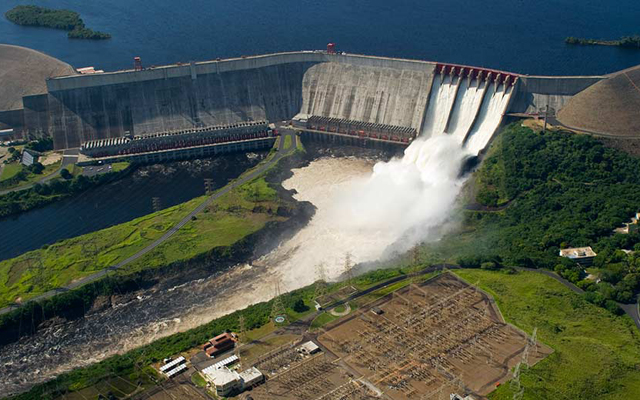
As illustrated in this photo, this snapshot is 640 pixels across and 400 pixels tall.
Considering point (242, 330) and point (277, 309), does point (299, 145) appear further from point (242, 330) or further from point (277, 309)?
point (242, 330)

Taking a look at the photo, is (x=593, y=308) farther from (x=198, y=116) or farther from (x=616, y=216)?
(x=198, y=116)

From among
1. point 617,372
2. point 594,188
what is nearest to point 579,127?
point 594,188

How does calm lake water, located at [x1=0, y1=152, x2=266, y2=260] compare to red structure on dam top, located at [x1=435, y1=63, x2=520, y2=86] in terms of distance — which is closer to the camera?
calm lake water, located at [x1=0, y1=152, x2=266, y2=260]

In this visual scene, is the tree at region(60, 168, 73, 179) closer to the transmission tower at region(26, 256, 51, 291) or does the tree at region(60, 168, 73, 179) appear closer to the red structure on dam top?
the transmission tower at region(26, 256, 51, 291)

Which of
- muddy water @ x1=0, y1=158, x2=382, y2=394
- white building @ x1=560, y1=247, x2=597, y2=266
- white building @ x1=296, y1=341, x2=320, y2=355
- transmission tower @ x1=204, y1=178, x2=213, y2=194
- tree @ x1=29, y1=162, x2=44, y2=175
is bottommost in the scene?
muddy water @ x1=0, y1=158, x2=382, y2=394

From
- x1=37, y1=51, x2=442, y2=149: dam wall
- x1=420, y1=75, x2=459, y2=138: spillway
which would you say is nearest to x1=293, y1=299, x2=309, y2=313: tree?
Answer: x1=420, y1=75, x2=459, y2=138: spillway

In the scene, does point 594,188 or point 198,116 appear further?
point 198,116

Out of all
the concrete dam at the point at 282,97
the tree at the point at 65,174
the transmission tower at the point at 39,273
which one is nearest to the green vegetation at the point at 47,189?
the tree at the point at 65,174
